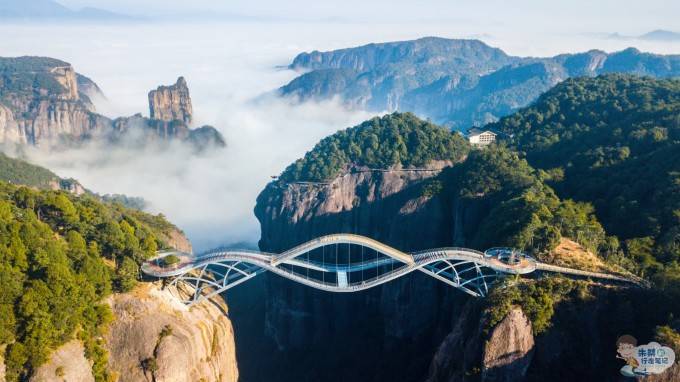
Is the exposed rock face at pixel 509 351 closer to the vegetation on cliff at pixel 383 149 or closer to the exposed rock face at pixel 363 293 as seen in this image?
the exposed rock face at pixel 363 293

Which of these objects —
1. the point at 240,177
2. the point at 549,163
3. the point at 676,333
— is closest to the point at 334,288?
the point at 676,333

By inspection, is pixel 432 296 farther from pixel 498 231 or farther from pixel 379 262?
pixel 498 231

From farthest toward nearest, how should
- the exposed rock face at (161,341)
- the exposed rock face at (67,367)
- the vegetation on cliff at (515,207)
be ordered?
the vegetation on cliff at (515,207)
the exposed rock face at (161,341)
the exposed rock face at (67,367)

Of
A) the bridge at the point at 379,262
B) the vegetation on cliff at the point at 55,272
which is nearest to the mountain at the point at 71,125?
the vegetation on cliff at the point at 55,272

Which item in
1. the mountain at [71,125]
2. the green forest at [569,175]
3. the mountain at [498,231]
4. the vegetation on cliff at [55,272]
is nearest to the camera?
the vegetation on cliff at [55,272]

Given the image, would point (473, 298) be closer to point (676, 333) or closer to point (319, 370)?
point (676, 333)

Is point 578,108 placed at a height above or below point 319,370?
above
